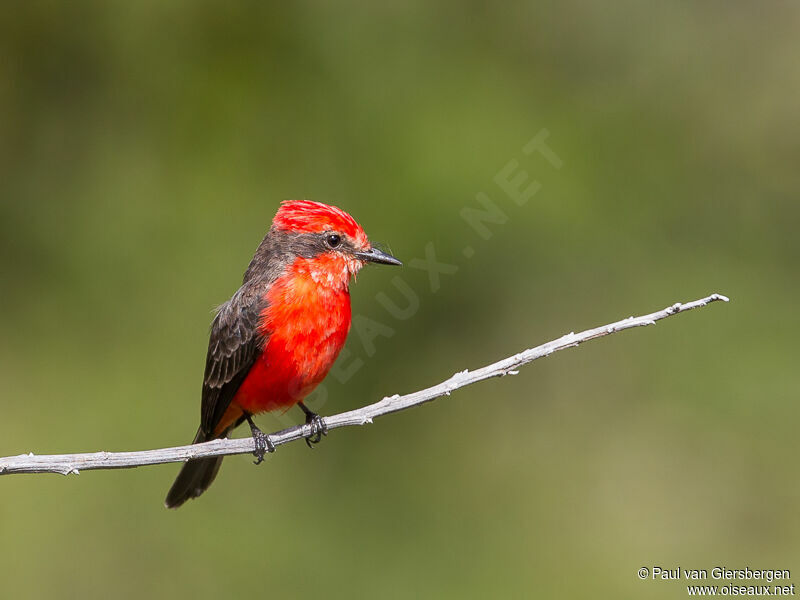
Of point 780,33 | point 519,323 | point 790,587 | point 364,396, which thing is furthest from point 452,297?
point 780,33

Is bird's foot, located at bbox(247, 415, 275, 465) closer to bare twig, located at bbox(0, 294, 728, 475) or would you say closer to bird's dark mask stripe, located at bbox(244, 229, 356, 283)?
bare twig, located at bbox(0, 294, 728, 475)

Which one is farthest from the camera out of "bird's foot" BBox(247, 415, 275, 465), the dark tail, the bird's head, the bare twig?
the dark tail

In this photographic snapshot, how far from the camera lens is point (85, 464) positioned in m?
3.59

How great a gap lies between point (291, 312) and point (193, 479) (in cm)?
134

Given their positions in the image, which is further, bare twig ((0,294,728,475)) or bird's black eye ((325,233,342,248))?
bird's black eye ((325,233,342,248))

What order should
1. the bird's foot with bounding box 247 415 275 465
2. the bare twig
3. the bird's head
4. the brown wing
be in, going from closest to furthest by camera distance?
1. the bare twig
2. the bird's foot with bounding box 247 415 275 465
3. the bird's head
4. the brown wing

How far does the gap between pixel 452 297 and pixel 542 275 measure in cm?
78

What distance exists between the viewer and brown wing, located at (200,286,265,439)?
4609mm

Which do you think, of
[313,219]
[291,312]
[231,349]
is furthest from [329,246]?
[231,349]

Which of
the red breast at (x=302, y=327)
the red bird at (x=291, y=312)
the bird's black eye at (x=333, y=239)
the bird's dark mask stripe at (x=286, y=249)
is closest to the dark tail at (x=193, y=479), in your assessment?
the red bird at (x=291, y=312)

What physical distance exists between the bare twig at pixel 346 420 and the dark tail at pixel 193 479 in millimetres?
1216

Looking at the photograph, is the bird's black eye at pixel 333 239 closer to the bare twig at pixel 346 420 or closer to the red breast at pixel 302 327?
the red breast at pixel 302 327

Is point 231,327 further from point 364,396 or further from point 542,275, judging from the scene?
point 542,275

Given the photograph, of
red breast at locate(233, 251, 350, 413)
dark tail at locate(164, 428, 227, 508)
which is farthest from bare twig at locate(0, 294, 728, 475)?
dark tail at locate(164, 428, 227, 508)
